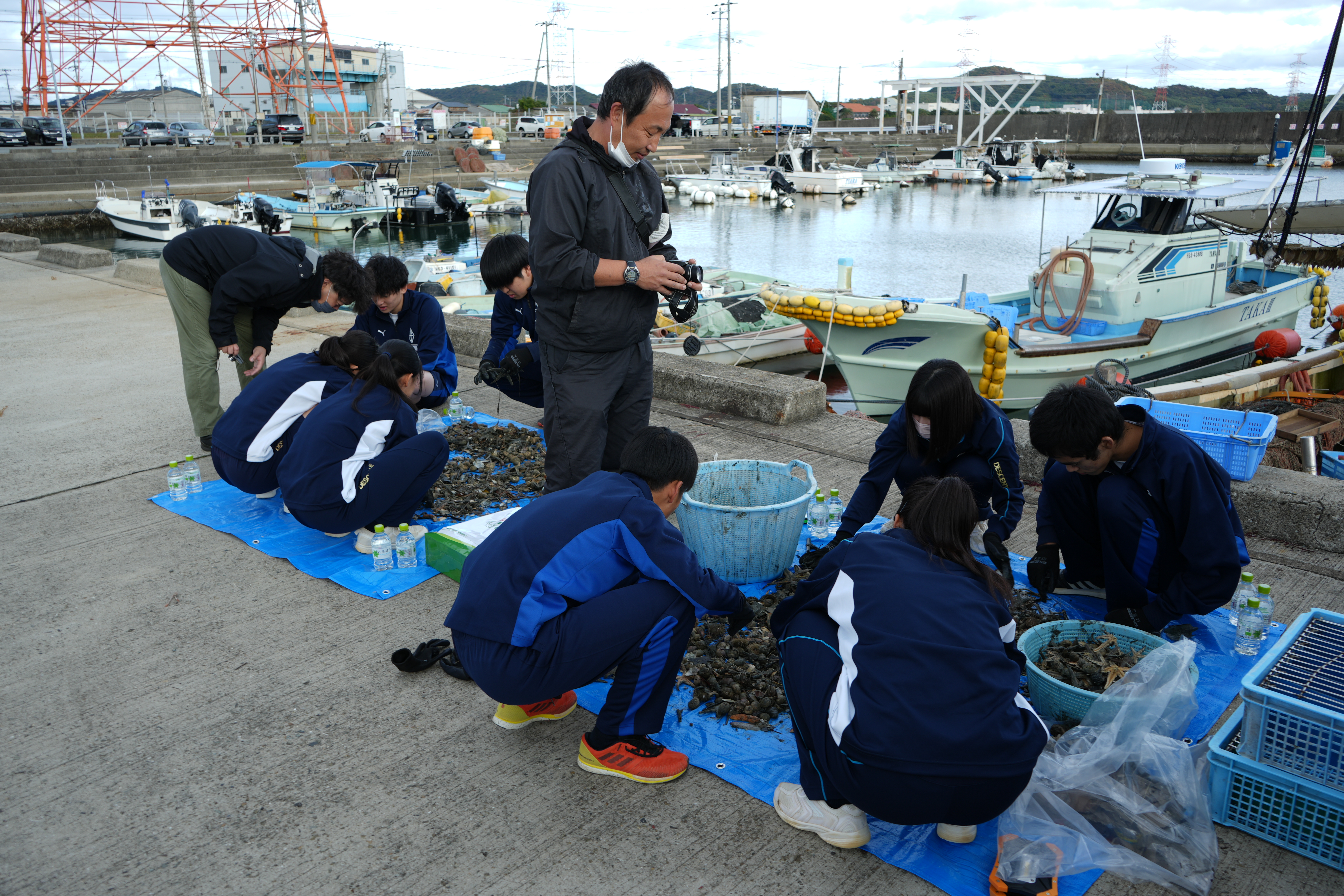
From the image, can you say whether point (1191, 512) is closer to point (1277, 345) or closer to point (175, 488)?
point (175, 488)

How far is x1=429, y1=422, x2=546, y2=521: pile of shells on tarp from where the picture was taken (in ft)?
13.6

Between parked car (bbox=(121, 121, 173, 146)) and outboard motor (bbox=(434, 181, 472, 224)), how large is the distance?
45.3 ft

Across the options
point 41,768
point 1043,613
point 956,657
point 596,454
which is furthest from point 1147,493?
point 41,768

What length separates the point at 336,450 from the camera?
3.49 metres

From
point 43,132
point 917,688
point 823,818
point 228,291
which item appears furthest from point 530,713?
point 43,132

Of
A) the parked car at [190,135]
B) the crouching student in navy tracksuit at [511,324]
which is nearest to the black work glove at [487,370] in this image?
the crouching student in navy tracksuit at [511,324]

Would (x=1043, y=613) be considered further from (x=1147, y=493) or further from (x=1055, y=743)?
(x=1055, y=743)

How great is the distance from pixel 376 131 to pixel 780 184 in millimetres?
24248

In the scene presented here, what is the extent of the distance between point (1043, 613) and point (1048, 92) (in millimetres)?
174705

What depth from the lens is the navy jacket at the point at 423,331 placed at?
470cm

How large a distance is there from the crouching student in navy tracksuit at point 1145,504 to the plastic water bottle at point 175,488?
3866 mm

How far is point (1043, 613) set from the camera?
10.4 feet

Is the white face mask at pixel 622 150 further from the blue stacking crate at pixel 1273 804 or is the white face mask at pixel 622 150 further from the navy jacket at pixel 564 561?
the blue stacking crate at pixel 1273 804

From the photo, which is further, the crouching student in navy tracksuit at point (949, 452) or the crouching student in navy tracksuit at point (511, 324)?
the crouching student in navy tracksuit at point (511, 324)
